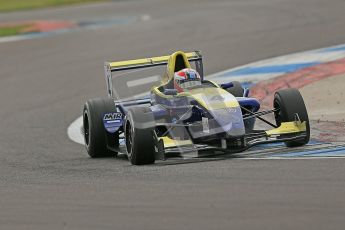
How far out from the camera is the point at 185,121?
1152cm

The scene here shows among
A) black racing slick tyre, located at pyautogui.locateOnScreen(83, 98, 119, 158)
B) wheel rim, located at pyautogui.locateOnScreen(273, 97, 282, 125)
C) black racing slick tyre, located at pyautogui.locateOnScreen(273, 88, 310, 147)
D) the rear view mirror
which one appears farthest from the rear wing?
black racing slick tyre, located at pyautogui.locateOnScreen(273, 88, 310, 147)

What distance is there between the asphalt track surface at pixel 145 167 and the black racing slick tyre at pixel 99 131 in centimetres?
24

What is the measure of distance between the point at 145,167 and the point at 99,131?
2.05 metres

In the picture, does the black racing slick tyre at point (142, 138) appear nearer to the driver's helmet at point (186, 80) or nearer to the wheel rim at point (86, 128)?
the driver's helmet at point (186, 80)

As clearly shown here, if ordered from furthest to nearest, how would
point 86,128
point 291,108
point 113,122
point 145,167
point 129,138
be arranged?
point 86,128
point 113,122
point 291,108
point 129,138
point 145,167

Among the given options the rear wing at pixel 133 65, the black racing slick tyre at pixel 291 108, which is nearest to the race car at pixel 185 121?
the black racing slick tyre at pixel 291 108

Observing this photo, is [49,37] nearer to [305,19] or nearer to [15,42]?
[15,42]

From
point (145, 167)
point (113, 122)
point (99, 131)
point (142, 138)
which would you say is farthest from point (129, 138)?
point (99, 131)

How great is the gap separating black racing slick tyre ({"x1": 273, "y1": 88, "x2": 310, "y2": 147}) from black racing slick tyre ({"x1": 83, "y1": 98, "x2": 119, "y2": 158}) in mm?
2185

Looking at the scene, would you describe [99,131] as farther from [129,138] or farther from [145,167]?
[145,167]

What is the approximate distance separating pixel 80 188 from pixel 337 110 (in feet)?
18.8

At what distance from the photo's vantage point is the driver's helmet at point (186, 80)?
476 inches

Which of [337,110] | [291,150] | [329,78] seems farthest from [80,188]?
[329,78]

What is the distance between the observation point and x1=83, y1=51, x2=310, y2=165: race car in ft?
35.6
